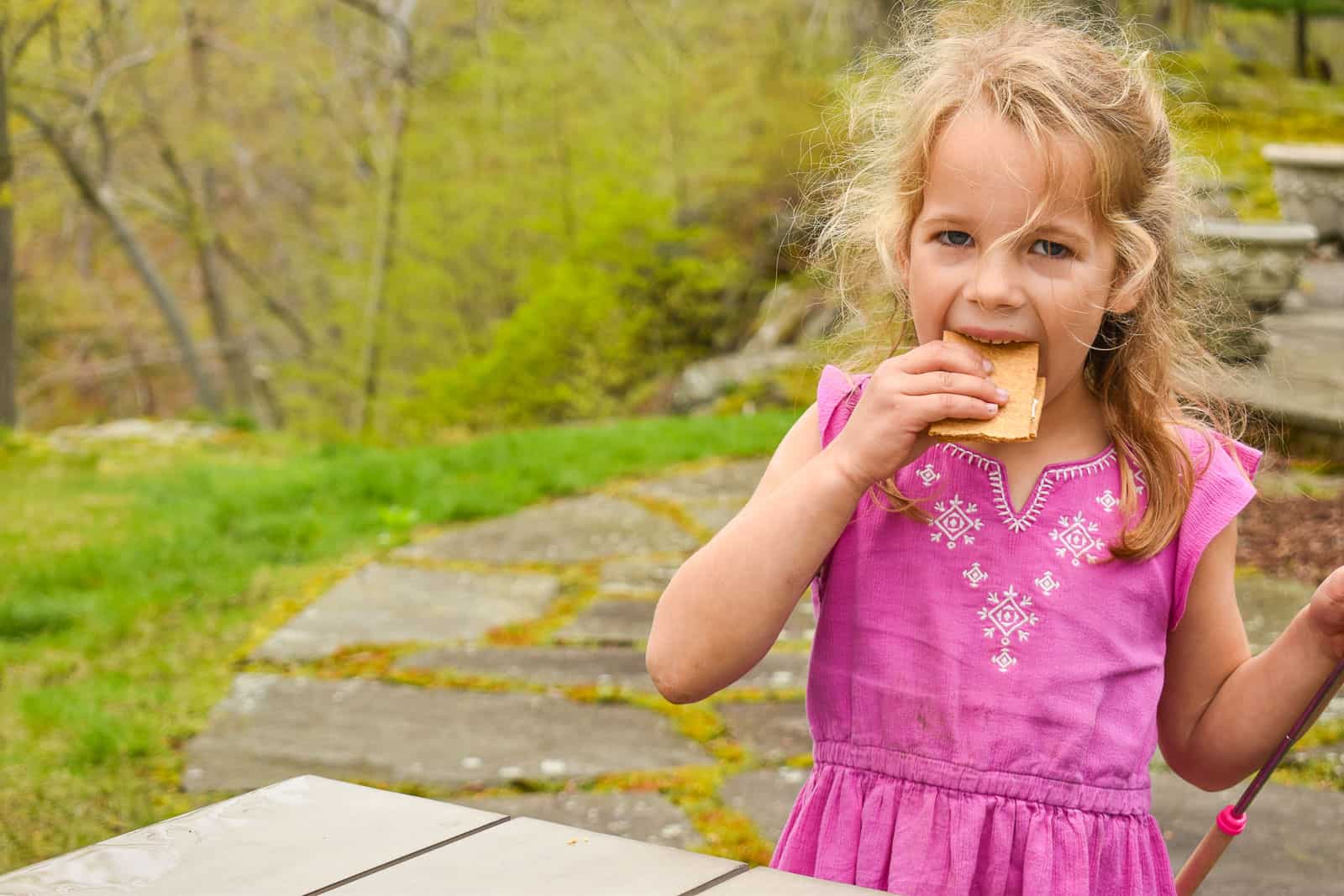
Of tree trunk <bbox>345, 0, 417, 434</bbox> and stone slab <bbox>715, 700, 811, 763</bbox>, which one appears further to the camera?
tree trunk <bbox>345, 0, 417, 434</bbox>

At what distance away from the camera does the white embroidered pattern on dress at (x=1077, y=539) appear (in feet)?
4.54

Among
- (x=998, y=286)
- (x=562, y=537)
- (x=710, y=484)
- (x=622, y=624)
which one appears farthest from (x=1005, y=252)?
(x=710, y=484)

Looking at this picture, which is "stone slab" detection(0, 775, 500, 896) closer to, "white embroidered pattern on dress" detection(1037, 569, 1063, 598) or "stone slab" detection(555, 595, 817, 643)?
"white embroidered pattern on dress" detection(1037, 569, 1063, 598)

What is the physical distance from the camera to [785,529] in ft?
4.12

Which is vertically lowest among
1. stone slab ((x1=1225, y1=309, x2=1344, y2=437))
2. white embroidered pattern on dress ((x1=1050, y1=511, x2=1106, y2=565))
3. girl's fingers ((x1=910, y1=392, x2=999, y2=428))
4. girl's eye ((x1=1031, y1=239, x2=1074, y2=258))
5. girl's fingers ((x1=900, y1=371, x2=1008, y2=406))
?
stone slab ((x1=1225, y1=309, x2=1344, y2=437))

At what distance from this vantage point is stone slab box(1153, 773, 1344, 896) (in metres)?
1.90

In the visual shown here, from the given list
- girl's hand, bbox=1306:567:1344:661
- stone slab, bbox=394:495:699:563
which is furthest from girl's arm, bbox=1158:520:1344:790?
stone slab, bbox=394:495:699:563

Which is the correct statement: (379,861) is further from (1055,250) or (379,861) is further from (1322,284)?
Answer: (1322,284)

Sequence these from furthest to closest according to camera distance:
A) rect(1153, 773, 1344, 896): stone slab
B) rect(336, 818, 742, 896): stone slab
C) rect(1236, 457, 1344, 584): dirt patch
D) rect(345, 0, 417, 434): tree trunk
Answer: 1. rect(345, 0, 417, 434): tree trunk
2. rect(1236, 457, 1344, 584): dirt patch
3. rect(1153, 773, 1344, 896): stone slab
4. rect(336, 818, 742, 896): stone slab

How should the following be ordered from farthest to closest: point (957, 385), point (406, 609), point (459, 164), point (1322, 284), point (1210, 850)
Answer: point (459, 164) → point (1322, 284) → point (406, 609) → point (1210, 850) → point (957, 385)

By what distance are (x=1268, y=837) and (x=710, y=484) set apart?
3058mm

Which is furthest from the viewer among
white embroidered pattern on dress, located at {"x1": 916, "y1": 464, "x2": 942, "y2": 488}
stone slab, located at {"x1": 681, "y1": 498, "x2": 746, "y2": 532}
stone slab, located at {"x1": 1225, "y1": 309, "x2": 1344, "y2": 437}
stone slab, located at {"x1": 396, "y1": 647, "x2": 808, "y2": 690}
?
stone slab, located at {"x1": 1225, "y1": 309, "x2": 1344, "y2": 437}

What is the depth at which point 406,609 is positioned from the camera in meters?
3.51

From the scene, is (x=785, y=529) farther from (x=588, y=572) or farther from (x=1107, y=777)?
(x=588, y=572)
